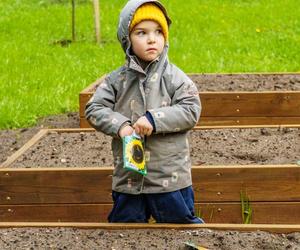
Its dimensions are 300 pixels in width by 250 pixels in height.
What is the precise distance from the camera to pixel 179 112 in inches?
164

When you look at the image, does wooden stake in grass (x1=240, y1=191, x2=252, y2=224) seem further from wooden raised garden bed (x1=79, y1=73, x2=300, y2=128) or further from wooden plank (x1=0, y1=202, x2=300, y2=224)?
wooden raised garden bed (x1=79, y1=73, x2=300, y2=128)

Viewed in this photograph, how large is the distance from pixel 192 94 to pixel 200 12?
14410mm

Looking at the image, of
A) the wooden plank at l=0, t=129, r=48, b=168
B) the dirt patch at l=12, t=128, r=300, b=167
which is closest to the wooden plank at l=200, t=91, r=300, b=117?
the dirt patch at l=12, t=128, r=300, b=167

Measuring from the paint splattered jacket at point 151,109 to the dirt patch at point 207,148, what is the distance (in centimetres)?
168

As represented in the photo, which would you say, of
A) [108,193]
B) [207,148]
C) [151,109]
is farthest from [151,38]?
[207,148]

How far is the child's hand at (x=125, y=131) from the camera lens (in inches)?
163

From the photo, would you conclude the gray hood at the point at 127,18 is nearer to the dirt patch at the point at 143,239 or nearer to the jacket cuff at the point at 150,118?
the jacket cuff at the point at 150,118

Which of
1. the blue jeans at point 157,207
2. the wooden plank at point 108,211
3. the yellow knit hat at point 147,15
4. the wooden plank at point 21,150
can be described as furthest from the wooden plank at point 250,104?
the yellow knit hat at point 147,15

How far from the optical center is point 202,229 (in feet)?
14.0

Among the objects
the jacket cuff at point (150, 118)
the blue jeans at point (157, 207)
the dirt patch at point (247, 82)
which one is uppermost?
the dirt patch at point (247, 82)

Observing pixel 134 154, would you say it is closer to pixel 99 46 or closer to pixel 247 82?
pixel 247 82

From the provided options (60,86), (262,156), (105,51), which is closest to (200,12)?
(105,51)

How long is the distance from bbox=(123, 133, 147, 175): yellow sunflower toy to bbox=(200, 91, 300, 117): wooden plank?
3.56 m

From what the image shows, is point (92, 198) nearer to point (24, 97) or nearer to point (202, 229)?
point (202, 229)
